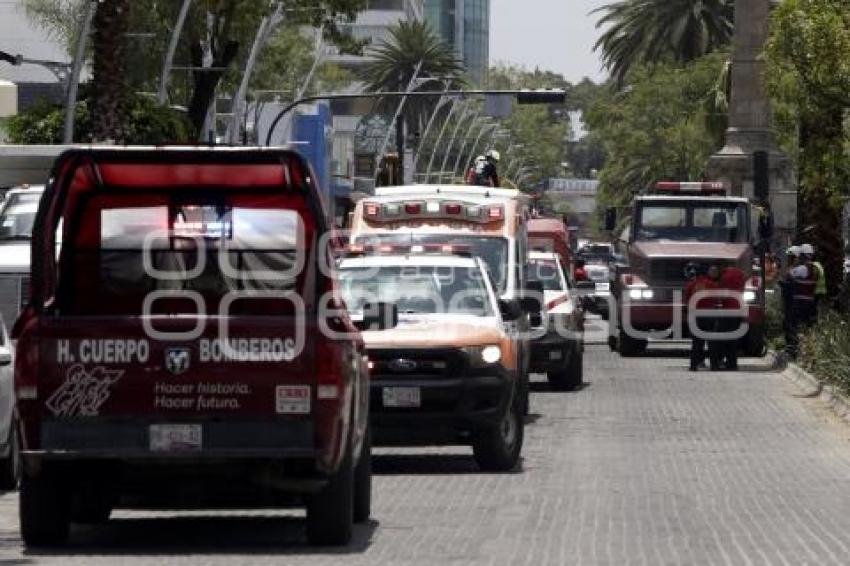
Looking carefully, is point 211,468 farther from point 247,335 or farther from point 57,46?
point 57,46

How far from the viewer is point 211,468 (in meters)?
13.9

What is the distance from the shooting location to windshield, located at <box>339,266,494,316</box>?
69.1 feet

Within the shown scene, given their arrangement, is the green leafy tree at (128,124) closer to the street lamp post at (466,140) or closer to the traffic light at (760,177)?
the traffic light at (760,177)

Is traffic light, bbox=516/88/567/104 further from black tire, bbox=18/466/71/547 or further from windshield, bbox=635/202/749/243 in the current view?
black tire, bbox=18/466/71/547

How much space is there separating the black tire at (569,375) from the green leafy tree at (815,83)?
4.30m

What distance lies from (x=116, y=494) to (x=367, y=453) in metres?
1.75

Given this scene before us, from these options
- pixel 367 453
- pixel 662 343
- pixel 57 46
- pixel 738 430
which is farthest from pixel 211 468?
pixel 57 46

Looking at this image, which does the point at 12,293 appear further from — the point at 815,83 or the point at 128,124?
the point at 128,124

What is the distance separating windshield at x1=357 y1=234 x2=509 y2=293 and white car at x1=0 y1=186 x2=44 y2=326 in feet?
13.1

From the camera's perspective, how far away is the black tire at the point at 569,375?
32.5 meters

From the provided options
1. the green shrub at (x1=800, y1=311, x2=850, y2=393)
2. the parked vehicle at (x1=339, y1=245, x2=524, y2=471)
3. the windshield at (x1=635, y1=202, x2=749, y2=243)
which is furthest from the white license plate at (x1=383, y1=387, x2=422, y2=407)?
the windshield at (x1=635, y1=202, x2=749, y2=243)

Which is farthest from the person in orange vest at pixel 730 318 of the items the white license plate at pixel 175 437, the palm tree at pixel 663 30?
the palm tree at pixel 663 30

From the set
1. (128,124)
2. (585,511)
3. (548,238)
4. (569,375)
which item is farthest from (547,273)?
(585,511)

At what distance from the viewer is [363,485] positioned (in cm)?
1562
